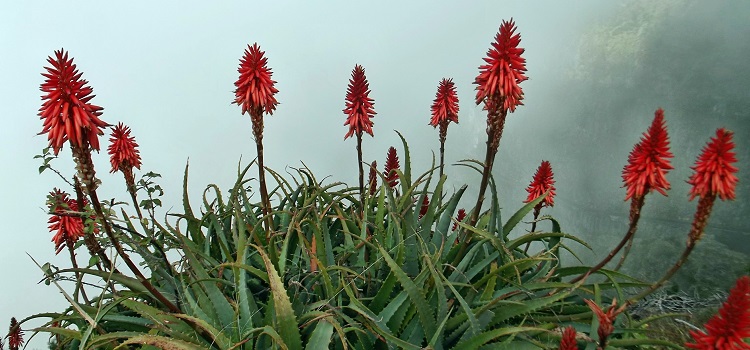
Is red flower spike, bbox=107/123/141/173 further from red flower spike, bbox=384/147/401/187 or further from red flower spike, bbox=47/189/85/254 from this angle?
red flower spike, bbox=384/147/401/187

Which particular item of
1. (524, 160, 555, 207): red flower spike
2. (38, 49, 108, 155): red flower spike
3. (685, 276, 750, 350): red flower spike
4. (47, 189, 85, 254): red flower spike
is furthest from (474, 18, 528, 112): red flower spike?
(47, 189, 85, 254): red flower spike

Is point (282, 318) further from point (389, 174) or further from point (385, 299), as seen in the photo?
point (389, 174)

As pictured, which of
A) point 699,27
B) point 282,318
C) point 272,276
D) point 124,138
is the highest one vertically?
point 699,27

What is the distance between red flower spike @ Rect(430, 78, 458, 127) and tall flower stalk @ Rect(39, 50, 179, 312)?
2462mm

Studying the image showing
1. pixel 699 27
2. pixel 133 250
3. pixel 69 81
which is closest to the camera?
pixel 69 81

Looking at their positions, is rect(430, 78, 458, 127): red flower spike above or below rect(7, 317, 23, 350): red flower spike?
above

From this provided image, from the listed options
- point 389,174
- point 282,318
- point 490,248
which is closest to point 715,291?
point 490,248

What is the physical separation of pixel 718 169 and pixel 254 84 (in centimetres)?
249

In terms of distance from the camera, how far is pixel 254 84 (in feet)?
11.1

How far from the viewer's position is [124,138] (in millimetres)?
3760

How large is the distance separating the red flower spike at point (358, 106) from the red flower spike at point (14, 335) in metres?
2.36

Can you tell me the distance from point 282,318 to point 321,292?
605mm

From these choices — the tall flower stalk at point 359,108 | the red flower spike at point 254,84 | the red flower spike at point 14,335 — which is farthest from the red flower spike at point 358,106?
the red flower spike at point 14,335

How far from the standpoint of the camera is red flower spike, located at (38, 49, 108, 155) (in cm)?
239
